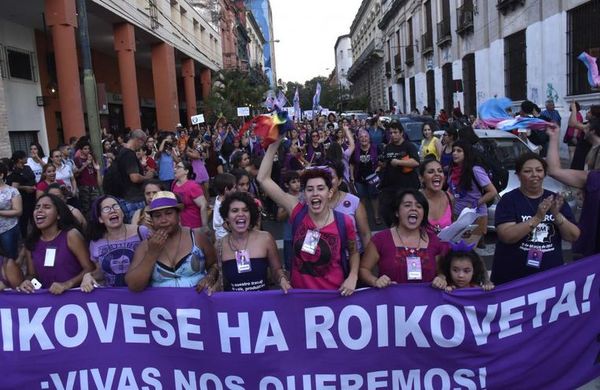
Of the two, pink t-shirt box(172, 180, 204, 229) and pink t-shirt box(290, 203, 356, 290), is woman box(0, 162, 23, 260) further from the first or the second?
pink t-shirt box(290, 203, 356, 290)

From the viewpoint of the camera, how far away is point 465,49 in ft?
85.7

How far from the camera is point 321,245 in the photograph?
3598 millimetres

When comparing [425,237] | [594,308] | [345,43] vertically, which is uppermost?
[345,43]

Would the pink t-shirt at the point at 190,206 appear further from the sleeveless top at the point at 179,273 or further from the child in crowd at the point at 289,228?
the sleeveless top at the point at 179,273

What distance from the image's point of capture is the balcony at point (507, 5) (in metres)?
18.9

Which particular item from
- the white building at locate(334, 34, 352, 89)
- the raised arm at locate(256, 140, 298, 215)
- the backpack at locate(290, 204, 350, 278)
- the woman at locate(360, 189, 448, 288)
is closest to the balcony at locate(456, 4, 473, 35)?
the raised arm at locate(256, 140, 298, 215)

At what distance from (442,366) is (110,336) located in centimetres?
222

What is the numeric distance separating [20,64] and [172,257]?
16.2m

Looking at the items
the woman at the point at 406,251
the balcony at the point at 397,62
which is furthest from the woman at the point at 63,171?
the balcony at the point at 397,62

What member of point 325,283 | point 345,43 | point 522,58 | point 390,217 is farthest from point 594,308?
point 345,43

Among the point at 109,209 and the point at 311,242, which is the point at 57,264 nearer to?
the point at 109,209

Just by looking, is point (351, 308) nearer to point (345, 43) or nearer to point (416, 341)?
point (416, 341)

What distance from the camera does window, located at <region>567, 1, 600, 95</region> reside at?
14.4 meters

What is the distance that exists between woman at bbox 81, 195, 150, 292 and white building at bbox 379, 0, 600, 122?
9.31 meters
